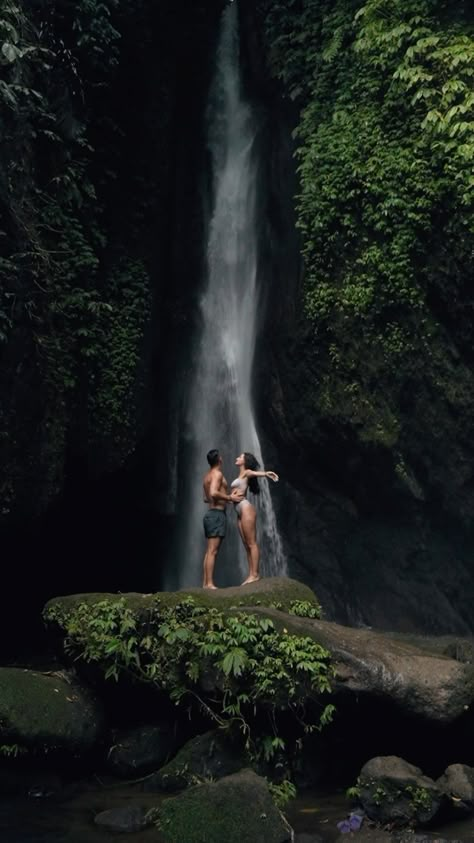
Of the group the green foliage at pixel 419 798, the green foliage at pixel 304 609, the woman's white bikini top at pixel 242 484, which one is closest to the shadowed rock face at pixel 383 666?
the green foliage at pixel 304 609

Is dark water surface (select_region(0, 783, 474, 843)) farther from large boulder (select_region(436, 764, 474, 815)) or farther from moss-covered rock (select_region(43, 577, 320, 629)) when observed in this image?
moss-covered rock (select_region(43, 577, 320, 629))

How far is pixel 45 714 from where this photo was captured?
27.2 ft

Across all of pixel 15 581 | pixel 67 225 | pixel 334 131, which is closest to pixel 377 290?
pixel 334 131

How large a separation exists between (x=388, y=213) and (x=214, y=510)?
4.64 m

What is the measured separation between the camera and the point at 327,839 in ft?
22.5

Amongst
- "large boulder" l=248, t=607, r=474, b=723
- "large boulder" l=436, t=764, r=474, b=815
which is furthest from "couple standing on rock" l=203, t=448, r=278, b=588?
"large boulder" l=436, t=764, r=474, b=815

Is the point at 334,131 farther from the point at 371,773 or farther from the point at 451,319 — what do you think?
the point at 371,773

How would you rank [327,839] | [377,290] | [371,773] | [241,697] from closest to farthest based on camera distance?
[327,839] → [371,773] → [241,697] → [377,290]

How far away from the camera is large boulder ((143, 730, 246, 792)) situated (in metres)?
8.00

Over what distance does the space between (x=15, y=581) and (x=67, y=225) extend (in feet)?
17.2

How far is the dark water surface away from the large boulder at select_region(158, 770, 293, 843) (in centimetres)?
26

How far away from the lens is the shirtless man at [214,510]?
1105 centimetres

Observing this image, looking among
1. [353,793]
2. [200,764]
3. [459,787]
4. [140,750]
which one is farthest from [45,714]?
[459,787]

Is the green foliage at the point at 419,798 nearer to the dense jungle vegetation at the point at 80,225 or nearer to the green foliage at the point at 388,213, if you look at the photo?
the green foliage at the point at 388,213
